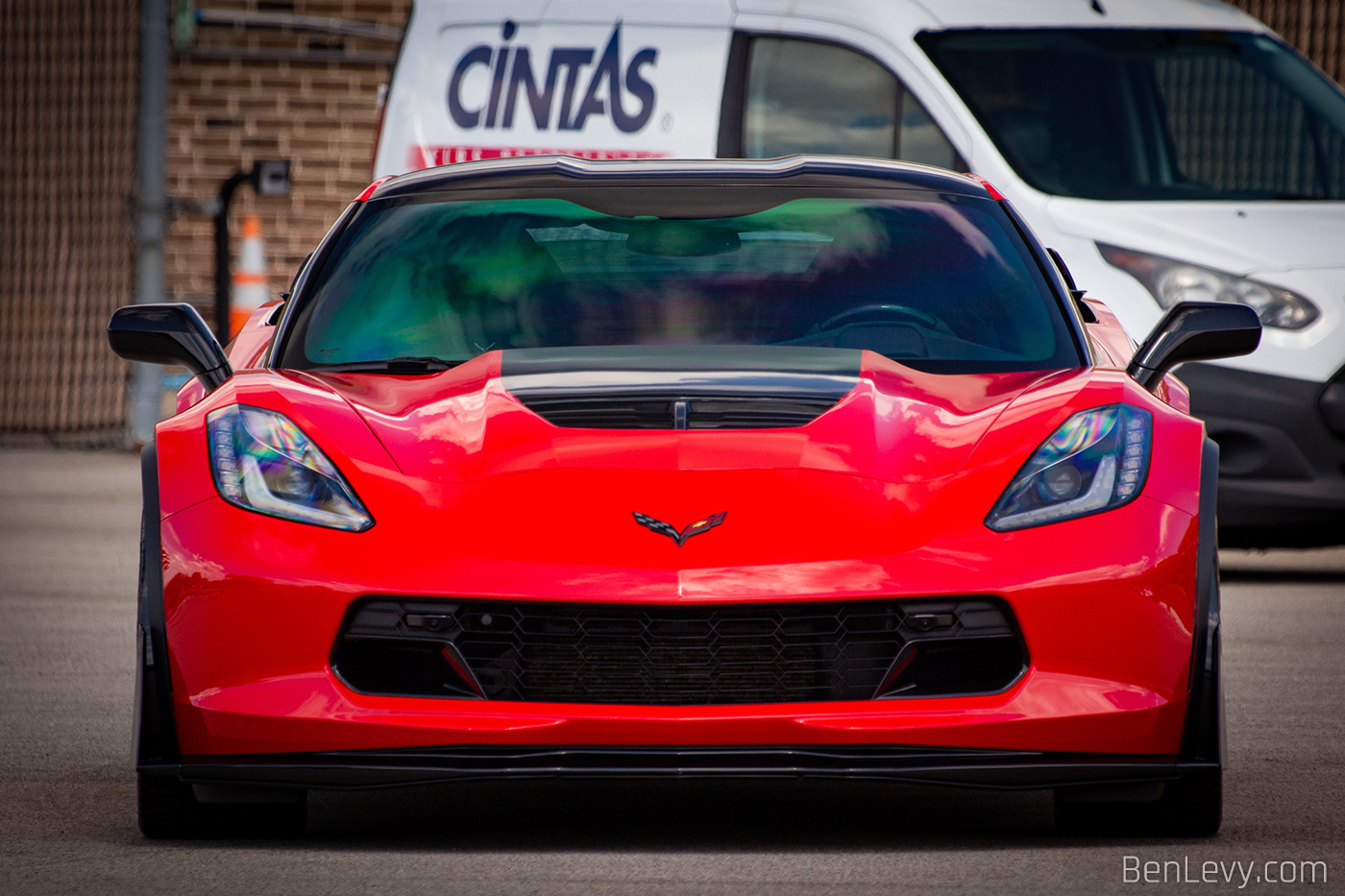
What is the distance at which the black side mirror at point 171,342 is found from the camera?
464 centimetres

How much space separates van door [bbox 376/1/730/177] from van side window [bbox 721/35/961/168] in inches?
6.0

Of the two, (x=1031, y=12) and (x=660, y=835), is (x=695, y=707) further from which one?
(x=1031, y=12)

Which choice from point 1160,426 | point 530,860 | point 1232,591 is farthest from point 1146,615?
point 1232,591

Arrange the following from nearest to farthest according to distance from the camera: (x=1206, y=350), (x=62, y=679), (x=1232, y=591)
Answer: (x=1206, y=350), (x=62, y=679), (x=1232, y=591)

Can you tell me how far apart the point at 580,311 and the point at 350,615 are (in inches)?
47.6

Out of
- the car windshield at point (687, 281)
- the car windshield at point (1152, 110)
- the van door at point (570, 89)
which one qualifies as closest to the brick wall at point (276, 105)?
the van door at point (570, 89)

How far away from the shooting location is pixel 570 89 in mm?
9375

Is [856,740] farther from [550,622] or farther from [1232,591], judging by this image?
[1232,591]

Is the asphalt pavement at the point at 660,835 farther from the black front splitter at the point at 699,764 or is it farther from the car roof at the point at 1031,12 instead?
the car roof at the point at 1031,12

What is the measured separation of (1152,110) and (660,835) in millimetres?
6194

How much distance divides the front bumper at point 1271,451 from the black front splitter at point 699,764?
180 inches

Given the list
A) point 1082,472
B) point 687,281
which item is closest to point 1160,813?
point 1082,472

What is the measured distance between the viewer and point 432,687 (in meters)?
4.02

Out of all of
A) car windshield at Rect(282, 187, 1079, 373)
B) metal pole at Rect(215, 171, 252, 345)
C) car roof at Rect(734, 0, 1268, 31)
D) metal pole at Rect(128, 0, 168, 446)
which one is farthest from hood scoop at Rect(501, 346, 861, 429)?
metal pole at Rect(128, 0, 168, 446)
